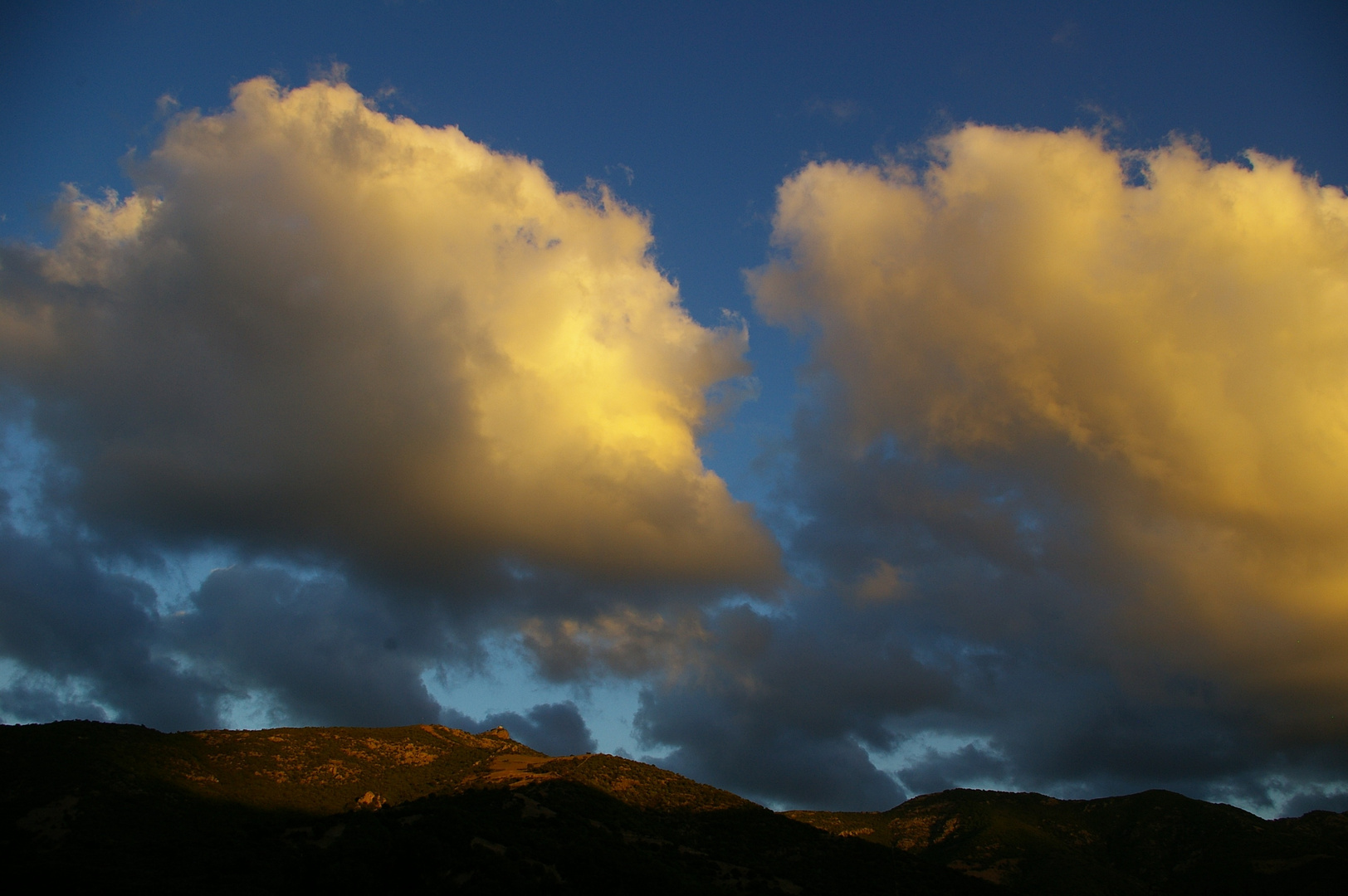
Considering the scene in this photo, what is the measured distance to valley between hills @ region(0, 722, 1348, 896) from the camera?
284 ft

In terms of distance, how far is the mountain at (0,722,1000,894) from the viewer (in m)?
86.1

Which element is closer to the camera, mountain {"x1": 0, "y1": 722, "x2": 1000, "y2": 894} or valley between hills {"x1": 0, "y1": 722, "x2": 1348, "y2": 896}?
mountain {"x1": 0, "y1": 722, "x2": 1000, "y2": 894}

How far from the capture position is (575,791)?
422 feet

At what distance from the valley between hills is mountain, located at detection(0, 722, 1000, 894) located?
0.33 m

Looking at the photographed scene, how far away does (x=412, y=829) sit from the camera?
94688 mm

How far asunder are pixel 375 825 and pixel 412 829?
5925mm

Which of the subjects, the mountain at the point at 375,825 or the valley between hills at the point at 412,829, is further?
the valley between hills at the point at 412,829

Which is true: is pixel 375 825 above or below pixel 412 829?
above

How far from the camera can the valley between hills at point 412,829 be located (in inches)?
3410

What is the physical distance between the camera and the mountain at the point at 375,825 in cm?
8606

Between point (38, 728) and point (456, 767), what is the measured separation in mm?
68225

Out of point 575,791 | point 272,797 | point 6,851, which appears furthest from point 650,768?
→ point 6,851

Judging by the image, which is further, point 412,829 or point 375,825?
point 375,825

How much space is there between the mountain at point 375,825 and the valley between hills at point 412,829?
0.33m
